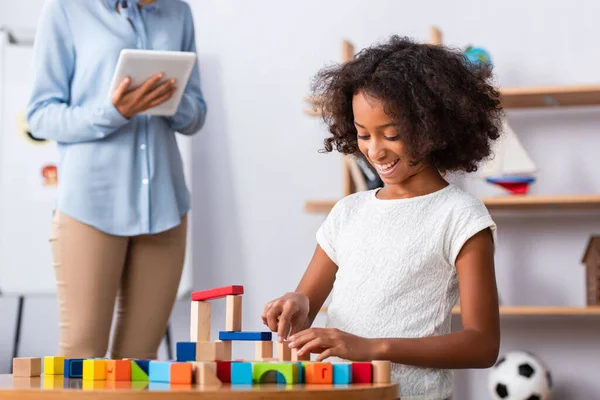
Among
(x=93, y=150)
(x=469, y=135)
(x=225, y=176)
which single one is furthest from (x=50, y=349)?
(x=469, y=135)

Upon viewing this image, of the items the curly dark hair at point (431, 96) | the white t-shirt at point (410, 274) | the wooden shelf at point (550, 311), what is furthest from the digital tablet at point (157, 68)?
the wooden shelf at point (550, 311)

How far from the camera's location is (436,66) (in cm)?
134

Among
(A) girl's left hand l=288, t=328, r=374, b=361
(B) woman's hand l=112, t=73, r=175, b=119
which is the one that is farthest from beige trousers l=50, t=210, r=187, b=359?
(A) girl's left hand l=288, t=328, r=374, b=361

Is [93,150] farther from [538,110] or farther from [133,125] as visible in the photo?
[538,110]

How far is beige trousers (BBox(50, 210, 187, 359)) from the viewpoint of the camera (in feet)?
6.28

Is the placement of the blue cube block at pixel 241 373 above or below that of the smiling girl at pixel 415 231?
below

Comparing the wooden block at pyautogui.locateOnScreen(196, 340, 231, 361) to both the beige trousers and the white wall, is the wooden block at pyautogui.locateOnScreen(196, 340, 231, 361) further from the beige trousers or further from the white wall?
the white wall

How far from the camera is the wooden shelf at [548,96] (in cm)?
295

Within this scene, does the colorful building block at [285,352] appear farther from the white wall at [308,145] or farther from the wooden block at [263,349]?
the white wall at [308,145]

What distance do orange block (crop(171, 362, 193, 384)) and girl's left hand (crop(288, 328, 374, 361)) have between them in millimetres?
179

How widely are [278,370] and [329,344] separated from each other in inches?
5.5

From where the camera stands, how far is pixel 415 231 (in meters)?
1.33

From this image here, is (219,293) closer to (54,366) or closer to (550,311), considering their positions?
(54,366)

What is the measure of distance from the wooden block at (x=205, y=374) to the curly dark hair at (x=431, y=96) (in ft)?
1.76
